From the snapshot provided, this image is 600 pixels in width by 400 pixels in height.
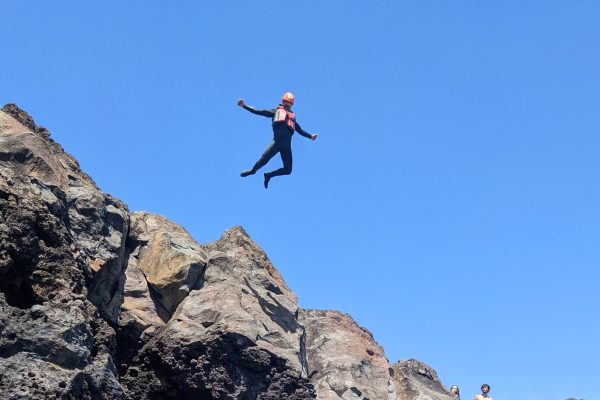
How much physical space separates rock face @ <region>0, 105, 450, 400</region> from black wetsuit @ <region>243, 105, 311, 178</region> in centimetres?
334

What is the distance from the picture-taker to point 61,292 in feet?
51.7

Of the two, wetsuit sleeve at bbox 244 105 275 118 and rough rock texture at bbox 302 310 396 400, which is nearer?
rough rock texture at bbox 302 310 396 400

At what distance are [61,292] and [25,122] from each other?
5.54 m

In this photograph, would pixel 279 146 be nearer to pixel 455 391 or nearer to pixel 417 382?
pixel 417 382

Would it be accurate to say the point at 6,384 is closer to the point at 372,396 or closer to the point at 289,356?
the point at 289,356

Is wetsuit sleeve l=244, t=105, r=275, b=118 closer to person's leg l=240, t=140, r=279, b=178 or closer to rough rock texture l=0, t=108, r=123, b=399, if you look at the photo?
person's leg l=240, t=140, r=279, b=178

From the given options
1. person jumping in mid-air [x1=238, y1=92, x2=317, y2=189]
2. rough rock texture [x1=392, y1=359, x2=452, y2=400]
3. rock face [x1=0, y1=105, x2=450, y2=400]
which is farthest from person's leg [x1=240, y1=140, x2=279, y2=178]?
rough rock texture [x1=392, y1=359, x2=452, y2=400]

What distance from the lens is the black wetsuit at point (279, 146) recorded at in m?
26.3

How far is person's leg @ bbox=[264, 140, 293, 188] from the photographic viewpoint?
26.7m

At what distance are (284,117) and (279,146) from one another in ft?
3.18

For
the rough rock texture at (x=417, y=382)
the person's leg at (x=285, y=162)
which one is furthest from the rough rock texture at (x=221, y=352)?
the rough rock texture at (x=417, y=382)

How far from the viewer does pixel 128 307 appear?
19672mm

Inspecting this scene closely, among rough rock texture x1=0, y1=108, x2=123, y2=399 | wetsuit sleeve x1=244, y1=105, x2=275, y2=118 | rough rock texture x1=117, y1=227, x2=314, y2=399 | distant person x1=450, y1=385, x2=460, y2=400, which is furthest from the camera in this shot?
distant person x1=450, y1=385, x2=460, y2=400

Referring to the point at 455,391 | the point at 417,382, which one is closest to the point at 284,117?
the point at 417,382
